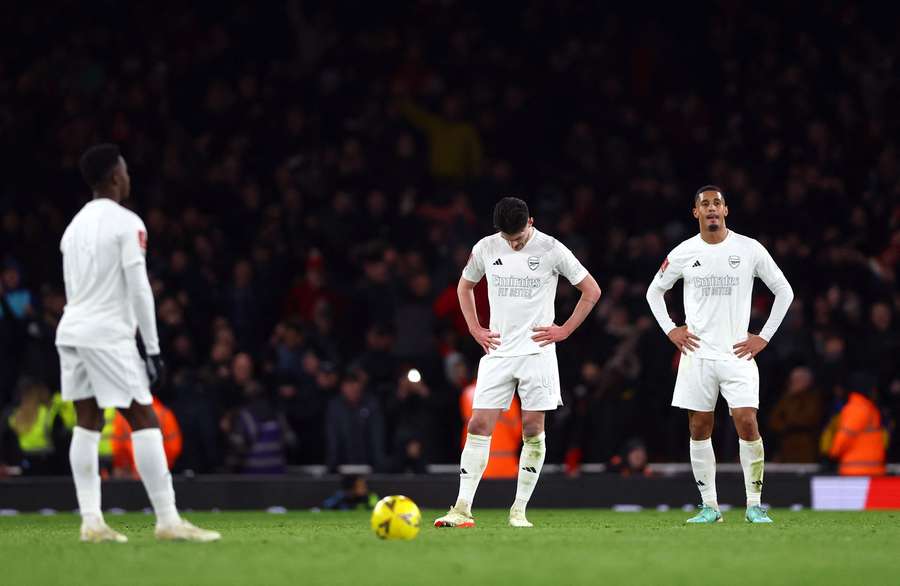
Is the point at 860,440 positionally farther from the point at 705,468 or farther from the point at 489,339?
the point at 489,339

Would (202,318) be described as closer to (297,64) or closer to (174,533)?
(297,64)

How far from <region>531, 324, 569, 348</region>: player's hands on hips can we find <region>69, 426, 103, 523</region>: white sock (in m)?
3.86

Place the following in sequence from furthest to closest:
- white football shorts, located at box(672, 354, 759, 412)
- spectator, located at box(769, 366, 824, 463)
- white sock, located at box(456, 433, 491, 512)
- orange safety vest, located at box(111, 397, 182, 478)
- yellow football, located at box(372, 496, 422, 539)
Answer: orange safety vest, located at box(111, 397, 182, 478)
spectator, located at box(769, 366, 824, 463)
white football shorts, located at box(672, 354, 759, 412)
white sock, located at box(456, 433, 491, 512)
yellow football, located at box(372, 496, 422, 539)

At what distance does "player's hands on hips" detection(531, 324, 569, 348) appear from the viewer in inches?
502

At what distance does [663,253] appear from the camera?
72.6 feet

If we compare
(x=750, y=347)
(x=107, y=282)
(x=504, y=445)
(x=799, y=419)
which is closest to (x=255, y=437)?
(x=504, y=445)

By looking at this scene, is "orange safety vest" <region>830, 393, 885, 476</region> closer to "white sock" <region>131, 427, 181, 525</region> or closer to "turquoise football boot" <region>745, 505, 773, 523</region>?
"turquoise football boot" <region>745, 505, 773, 523</region>

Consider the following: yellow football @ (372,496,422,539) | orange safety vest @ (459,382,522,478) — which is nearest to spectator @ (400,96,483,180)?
orange safety vest @ (459,382,522,478)

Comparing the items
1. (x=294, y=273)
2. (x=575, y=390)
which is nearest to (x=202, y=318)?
(x=294, y=273)

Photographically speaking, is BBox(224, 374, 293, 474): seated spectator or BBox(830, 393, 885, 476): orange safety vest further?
Result: BBox(224, 374, 293, 474): seated spectator

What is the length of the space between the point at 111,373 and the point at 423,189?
1459 cm

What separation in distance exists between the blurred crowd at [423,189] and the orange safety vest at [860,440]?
0.30 meters

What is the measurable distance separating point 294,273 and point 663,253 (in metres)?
5.31

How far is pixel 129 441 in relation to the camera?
19.6m
